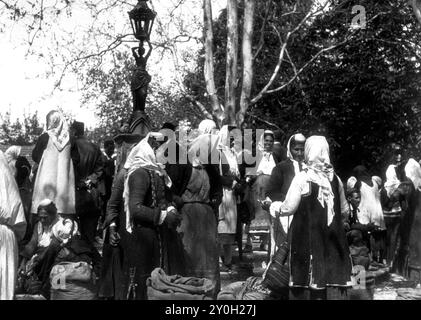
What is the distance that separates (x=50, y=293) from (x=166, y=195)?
5.33ft

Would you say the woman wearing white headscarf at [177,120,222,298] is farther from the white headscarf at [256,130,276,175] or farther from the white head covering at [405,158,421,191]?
the white headscarf at [256,130,276,175]

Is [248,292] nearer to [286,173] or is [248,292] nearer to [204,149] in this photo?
[286,173]

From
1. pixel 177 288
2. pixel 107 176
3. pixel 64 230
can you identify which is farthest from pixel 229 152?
pixel 177 288

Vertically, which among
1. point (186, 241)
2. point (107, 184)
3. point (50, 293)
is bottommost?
point (50, 293)

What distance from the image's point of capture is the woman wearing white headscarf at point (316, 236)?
7449 millimetres

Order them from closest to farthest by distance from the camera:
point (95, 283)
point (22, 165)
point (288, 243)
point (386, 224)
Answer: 1. point (288, 243)
2. point (95, 283)
3. point (22, 165)
4. point (386, 224)

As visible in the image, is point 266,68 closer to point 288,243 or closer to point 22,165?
point 22,165

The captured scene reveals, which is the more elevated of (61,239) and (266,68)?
(266,68)

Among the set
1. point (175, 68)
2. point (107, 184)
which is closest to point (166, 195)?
point (107, 184)

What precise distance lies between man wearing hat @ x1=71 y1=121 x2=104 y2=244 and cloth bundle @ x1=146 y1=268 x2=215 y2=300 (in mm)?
3601

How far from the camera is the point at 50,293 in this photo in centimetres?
873

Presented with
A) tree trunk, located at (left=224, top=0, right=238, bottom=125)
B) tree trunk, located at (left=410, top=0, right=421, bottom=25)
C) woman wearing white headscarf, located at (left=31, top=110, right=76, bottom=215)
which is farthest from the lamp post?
tree trunk, located at (left=224, top=0, right=238, bottom=125)

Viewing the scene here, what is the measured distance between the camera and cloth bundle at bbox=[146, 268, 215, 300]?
686 centimetres

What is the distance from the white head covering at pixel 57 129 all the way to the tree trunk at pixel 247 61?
750cm
